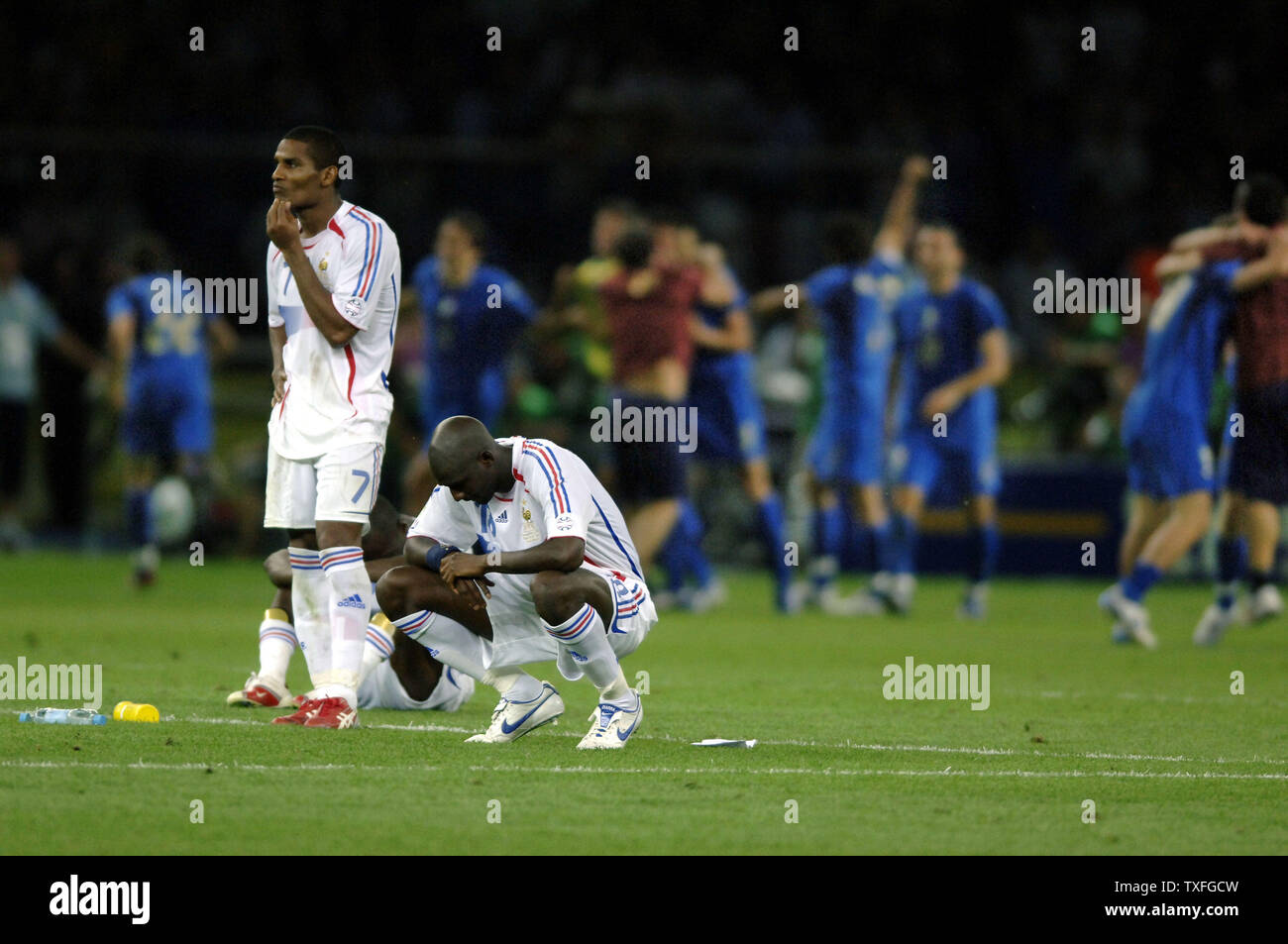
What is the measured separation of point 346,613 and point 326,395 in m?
0.87

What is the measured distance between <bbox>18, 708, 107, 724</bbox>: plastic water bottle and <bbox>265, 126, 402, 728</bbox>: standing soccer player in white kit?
2.38 ft

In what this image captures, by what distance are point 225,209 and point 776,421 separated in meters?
6.22

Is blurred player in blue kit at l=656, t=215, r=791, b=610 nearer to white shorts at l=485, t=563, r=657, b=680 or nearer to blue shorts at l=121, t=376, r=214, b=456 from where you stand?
blue shorts at l=121, t=376, r=214, b=456

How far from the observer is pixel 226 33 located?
80.6ft

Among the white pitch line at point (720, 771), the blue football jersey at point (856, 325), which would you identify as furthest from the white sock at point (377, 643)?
the blue football jersey at point (856, 325)

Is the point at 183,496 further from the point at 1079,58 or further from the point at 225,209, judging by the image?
the point at 1079,58

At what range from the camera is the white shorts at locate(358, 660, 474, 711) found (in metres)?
8.84

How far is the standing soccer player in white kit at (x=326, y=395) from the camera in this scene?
793 centimetres

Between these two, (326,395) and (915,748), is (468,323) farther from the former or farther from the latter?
(915,748)

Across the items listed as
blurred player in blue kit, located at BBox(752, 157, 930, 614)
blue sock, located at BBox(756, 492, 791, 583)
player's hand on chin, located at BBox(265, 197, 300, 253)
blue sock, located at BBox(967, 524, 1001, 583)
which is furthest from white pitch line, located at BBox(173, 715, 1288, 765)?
blurred player in blue kit, located at BBox(752, 157, 930, 614)

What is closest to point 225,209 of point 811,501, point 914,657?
point 811,501

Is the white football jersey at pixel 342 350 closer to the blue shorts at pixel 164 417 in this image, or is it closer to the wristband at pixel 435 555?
the wristband at pixel 435 555

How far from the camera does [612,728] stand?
24.9 ft

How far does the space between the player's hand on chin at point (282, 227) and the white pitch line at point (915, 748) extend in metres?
1.90
